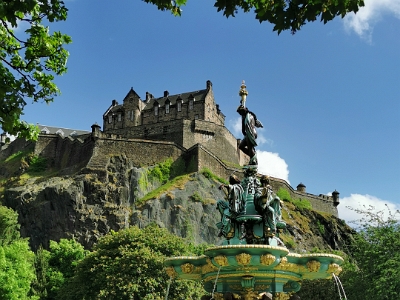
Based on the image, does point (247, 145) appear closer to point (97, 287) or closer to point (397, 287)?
point (397, 287)

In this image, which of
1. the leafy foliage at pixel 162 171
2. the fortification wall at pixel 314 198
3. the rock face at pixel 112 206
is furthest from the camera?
the fortification wall at pixel 314 198

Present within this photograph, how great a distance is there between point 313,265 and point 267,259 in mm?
1469

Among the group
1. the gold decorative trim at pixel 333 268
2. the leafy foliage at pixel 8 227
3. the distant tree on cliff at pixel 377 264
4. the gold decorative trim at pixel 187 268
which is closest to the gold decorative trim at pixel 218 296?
the gold decorative trim at pixel 187 268

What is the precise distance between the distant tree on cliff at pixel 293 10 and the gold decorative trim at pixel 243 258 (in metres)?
5.67

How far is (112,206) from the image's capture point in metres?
53.9

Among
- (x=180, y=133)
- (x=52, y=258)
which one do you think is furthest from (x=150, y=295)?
(x=180, y=133)

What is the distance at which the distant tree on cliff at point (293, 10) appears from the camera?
603 centimetres

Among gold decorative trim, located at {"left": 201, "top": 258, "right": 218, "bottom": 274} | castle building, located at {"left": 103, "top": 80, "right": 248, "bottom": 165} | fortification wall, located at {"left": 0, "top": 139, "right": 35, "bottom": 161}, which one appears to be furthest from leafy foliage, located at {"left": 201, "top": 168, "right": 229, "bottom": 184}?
gold decorative trim, located at {"left": 201, "top": 258, "right": 218, "bottom": 274}

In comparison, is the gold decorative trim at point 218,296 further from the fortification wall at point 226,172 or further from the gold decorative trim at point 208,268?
the fortification wall at point 226,172

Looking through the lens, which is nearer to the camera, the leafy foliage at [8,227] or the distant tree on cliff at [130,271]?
the distant tree on cliff at [130,271]

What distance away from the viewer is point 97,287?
32.3m

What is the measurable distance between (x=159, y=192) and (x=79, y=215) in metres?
8.81

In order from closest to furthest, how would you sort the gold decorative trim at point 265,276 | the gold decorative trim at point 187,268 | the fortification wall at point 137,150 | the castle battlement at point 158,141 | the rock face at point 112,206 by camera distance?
the gold decorative trim at point 265,276 → the gold decorative trim at point 187,268 → the rock face at point 112,206 → the fortification wall at point 137,150 → the castle battlement at point 158,141

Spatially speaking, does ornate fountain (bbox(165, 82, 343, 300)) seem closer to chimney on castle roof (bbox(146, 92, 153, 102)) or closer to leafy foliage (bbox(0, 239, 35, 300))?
leafy foliage (bbox(0, 239, 35, 300))
